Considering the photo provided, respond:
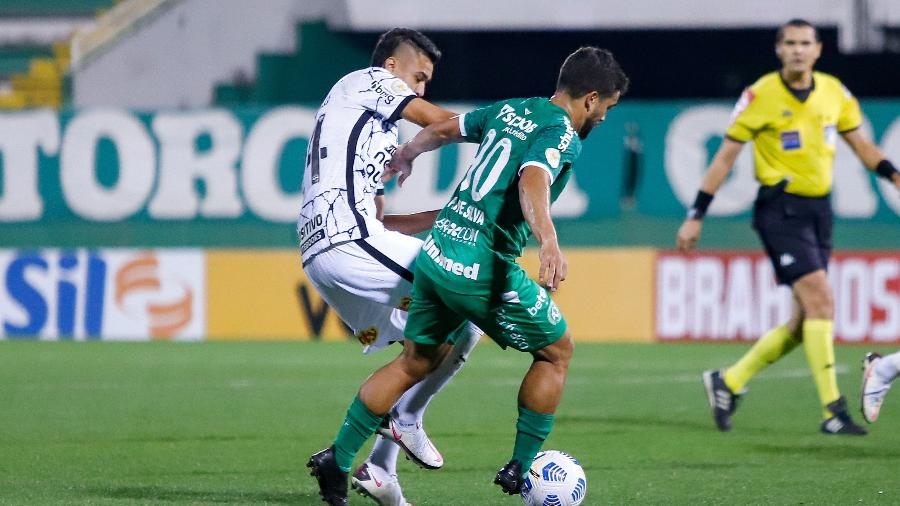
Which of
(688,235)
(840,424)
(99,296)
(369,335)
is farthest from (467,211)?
(99,296)

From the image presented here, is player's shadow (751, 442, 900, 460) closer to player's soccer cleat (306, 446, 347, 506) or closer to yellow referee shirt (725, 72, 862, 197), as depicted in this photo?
yellow referee shirt (725, 72, 862, 197)

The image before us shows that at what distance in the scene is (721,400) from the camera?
28.3ft

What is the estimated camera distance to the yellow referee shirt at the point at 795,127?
8617mm

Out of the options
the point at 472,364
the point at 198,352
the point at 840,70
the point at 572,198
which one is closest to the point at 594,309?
the point at 572,198

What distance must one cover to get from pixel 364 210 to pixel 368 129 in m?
0.35

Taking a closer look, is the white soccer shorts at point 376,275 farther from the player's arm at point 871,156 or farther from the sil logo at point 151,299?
the sil logo at point 151,299

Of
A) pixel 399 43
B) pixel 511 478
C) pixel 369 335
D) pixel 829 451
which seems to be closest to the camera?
pixel 511 478

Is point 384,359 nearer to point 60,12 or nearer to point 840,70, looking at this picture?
point 840,70

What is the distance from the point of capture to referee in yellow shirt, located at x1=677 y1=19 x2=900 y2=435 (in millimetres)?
8461

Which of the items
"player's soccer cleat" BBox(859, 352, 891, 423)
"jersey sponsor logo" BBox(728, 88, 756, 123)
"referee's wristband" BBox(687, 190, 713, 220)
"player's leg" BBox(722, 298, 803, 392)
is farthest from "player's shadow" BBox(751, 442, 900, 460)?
"jersey sponsor logo" BBox(728, 88, 756, 123)

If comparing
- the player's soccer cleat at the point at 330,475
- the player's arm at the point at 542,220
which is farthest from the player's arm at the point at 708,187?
the player's soccer cleat at the point at 330,475

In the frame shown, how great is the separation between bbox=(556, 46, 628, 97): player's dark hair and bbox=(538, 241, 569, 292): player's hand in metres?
0.82

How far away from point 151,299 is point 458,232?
33.7 ft

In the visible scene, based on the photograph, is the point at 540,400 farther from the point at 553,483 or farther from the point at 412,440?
the point at 412,440
